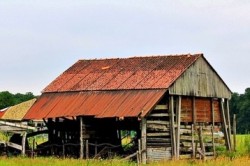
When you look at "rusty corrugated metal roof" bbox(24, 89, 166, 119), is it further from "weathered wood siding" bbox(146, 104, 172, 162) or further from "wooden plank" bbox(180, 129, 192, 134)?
"wooden plank" bbox(180, 129, 192, 134)

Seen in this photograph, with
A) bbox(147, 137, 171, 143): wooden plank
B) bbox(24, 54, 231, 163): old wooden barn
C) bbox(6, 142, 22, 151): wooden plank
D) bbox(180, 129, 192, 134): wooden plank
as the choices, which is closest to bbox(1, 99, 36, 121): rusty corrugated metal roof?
bbox(24, 54, 231, 163): old wooden barn

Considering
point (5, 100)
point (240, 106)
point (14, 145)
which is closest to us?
point (14, 145)

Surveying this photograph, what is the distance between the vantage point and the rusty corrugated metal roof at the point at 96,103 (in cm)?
3350

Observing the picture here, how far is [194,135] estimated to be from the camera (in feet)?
120

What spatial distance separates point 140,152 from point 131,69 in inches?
262

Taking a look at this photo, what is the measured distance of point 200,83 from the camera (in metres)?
37.3

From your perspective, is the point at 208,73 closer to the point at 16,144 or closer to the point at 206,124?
the point at 206,124

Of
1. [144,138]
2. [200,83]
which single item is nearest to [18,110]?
[200,83]

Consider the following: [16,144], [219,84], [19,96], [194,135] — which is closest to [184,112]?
[194,135]

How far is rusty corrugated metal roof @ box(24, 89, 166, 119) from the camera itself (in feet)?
110

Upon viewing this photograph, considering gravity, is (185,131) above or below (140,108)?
below

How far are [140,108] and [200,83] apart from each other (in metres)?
5.60

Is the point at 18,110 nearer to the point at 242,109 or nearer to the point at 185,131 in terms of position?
the point at 185,131

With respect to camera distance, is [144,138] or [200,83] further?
[200,83]
